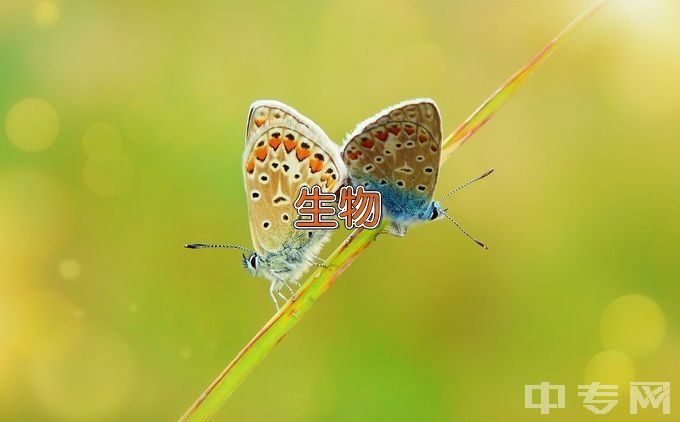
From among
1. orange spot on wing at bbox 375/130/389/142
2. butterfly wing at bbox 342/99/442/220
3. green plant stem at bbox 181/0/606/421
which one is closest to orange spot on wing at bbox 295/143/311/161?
butterfly wing at bbox 342/99/442/220

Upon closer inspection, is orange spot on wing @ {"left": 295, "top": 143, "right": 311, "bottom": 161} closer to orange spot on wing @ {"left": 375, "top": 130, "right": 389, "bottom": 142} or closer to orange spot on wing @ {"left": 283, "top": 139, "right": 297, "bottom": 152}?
orange spot on wing @ {"left": 283, "top": 139, "right": 297, "bottom": 152}

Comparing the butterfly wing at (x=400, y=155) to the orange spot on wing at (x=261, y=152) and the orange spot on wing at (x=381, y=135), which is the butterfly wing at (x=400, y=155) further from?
the orange spot on wing at (x=261, y=152)

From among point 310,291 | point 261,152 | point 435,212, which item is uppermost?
point 261,152

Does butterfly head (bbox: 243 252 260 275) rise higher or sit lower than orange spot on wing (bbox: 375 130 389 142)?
lower

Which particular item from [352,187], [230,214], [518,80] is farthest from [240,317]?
[518,80]

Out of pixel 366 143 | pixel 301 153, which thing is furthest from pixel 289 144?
pixel 366 143

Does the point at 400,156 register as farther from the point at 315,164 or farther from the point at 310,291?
the point at 310,291

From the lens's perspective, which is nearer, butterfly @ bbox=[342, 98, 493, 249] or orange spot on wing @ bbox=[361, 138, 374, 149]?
butterfly @ bbox=[342, 98, 493, 249]

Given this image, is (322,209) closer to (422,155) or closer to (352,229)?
(352,229)
